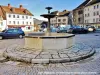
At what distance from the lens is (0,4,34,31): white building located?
192 ft

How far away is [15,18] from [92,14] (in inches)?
1211

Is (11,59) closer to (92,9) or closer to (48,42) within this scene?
(48,42)

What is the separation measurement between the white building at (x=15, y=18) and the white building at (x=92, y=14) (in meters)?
23.7

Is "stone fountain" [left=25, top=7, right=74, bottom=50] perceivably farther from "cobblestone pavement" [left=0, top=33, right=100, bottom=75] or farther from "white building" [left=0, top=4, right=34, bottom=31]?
"white building" [left=0, top=4, right=34, bottom=31]

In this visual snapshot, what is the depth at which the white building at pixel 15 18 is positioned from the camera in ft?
192

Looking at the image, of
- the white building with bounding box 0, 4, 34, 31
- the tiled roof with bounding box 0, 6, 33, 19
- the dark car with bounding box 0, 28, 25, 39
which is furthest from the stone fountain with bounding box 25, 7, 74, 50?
the tiled roof with bounding box 0, 6, 33, 19

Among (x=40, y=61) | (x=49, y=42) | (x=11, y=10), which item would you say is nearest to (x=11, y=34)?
(x=49, y=42)

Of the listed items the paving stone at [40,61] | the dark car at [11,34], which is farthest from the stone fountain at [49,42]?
the dark car at [11,34]

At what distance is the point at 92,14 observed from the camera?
60.5 meters

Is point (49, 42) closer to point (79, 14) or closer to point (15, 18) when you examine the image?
point (15, 18)

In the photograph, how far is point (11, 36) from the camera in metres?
21.2

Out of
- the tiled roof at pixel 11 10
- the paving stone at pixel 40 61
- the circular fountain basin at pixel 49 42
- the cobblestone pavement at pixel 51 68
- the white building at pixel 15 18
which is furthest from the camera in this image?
the tiled roof at pixel 11 10

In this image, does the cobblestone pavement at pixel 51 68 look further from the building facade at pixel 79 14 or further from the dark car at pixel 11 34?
the building facade at pixel 79 14

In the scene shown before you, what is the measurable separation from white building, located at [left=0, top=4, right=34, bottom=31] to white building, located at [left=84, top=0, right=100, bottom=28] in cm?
2372
